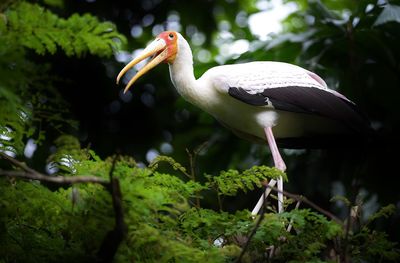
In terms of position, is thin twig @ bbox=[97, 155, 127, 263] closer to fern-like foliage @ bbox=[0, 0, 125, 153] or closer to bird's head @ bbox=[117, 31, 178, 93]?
fern-like foliage @ bbox=[0, 0, 125, 153]

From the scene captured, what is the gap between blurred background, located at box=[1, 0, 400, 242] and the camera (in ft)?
18.2

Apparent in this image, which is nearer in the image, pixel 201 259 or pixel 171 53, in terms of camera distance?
pixel 201 259

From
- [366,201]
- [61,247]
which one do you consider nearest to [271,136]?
[366,201]

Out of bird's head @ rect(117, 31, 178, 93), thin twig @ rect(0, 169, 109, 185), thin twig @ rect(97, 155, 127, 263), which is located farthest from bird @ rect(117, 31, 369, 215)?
thin twig @ rect(0, 169, 109, 185)

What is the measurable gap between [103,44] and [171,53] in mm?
2002

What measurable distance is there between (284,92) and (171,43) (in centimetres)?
80

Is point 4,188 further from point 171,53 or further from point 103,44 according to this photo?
point 171,53

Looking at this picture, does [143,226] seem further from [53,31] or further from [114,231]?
[53,31]

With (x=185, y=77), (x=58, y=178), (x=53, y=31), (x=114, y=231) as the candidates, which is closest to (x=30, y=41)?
(x=53, y=31)

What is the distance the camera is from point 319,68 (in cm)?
568

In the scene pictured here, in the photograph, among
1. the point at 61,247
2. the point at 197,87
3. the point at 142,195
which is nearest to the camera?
the point at 142,195

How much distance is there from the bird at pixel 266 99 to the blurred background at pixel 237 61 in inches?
10.1

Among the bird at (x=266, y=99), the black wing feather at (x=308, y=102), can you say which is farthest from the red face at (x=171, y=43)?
the black wing feather at (x=308, y=102)

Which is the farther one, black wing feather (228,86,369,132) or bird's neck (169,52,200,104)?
Answer: bird's neck (169,52,200,104)
